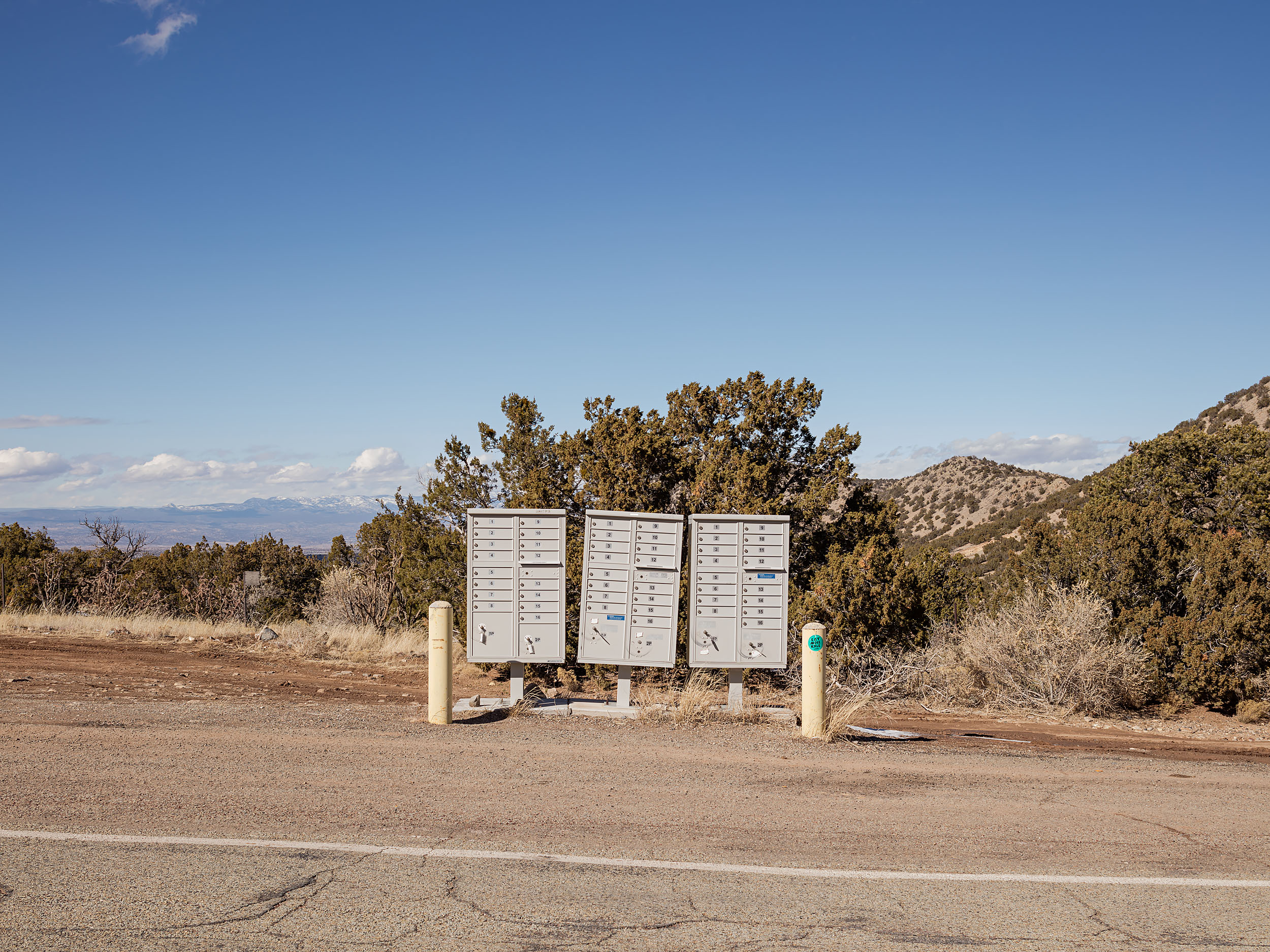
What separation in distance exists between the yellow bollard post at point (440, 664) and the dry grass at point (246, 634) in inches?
238

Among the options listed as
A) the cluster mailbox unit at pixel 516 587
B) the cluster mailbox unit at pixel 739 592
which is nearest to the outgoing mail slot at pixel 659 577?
the cluster mailbox unit at pixel 739 592

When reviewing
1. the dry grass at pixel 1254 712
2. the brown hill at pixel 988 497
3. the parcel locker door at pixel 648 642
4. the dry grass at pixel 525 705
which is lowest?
the dry grass at pixel 1254 712

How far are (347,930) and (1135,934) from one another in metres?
3.69

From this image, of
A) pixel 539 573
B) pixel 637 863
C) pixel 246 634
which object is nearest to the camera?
pixel 637 863

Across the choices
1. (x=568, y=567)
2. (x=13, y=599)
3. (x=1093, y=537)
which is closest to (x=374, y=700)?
(x=568, y=567)

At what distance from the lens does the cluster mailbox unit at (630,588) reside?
954 centimetres

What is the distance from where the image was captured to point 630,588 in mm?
9586

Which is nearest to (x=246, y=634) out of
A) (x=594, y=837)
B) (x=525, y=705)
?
(x=525, y=705)

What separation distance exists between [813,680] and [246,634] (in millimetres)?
12402

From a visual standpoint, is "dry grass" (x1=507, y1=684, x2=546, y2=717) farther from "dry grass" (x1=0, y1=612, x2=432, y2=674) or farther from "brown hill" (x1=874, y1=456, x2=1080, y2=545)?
"brown hill" (x1=874, y1=456, x2=1080, y2=545)

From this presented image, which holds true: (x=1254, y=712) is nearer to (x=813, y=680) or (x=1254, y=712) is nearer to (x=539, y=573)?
(x=813, y=680)

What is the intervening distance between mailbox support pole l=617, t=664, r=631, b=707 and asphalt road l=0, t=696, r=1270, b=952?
1145 millimetres

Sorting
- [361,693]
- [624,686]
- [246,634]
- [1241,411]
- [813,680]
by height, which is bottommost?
[361,693]

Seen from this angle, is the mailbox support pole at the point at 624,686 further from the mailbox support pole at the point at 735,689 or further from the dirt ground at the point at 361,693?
the dirt ground at the point at 361,693
